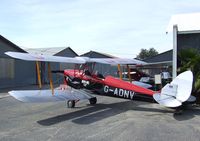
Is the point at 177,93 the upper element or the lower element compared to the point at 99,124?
upper

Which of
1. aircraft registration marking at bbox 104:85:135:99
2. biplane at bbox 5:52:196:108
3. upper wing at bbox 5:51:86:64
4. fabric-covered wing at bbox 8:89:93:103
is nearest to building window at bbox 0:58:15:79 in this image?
biplane at bbox 5:52:196:108

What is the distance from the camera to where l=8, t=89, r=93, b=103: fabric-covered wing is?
890 cm

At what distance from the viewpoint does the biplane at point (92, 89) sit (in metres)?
8.99

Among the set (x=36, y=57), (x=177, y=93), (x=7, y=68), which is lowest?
(x=177, y=93)

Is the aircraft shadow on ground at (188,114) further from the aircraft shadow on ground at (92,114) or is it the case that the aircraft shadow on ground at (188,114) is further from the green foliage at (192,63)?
the green foliage at (192,63)

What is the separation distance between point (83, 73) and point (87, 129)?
4.85m

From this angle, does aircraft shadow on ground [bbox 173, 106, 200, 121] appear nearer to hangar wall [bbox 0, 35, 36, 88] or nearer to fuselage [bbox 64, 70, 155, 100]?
fuselage [bbox 64, 70, 155, 100]

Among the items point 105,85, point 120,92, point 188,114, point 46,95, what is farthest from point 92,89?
point 188,114

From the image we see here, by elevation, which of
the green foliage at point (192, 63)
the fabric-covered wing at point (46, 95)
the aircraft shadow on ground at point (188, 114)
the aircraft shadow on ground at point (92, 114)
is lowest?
the aircraft shadow on ground at point (92, 114)

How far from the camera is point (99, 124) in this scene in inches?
321

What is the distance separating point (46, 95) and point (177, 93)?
4.57 metres

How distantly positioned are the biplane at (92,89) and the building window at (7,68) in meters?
11.7

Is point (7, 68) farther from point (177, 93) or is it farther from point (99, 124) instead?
point (177, 93)

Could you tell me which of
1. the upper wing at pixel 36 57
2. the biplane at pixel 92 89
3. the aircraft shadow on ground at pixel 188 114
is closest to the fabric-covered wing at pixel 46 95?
the biplane at pixel 92 89
